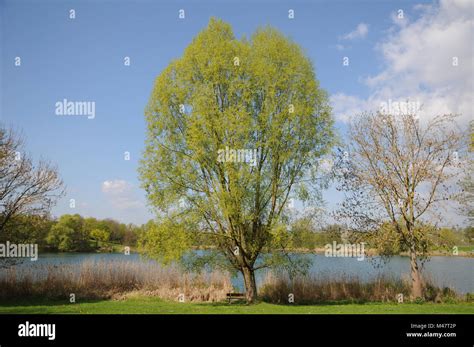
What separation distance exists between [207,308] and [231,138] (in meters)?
7.35

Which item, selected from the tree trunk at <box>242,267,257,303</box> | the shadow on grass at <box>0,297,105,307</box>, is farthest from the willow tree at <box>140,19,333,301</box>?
the shadow on grass at <box>0,297,105,307</box>

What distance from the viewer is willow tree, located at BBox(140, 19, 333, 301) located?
1703cm

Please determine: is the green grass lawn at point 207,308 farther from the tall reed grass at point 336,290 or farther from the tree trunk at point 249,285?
the tall reed grass at point 336,290

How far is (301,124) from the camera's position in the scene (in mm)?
17797

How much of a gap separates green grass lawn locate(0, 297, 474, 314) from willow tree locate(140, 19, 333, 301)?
7.33 feet

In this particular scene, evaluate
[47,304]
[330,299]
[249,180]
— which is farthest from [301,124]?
[47,304]

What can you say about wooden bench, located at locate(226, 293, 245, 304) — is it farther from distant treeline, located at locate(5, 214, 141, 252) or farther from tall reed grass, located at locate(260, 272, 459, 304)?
distant treeline, located at locate(5, 214, 141, 252)

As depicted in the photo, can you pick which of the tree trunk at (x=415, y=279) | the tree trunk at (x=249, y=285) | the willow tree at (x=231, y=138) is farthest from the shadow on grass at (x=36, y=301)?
the tree trunk at (x=415, y=279)

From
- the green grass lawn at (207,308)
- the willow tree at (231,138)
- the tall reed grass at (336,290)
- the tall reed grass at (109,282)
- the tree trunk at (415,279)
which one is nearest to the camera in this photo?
the green grass lawn at (207,308)

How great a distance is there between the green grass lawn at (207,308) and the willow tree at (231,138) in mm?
2234

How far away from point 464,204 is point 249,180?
10.8 m

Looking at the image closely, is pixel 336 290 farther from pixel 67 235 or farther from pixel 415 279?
pixel 67 235

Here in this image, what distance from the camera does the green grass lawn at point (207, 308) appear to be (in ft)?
49.7
